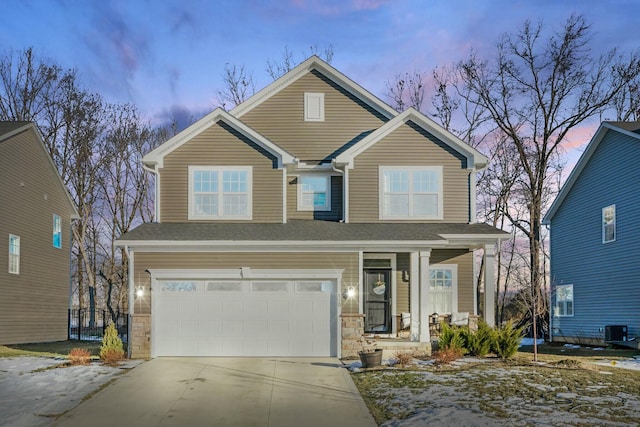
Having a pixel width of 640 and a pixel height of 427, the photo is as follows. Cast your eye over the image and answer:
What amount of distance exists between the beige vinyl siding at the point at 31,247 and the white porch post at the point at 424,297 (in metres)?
13.5

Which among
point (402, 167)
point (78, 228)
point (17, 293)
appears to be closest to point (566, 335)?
point (402, 167)

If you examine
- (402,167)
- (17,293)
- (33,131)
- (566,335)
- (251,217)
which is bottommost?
(566,335)

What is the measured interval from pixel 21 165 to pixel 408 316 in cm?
1421

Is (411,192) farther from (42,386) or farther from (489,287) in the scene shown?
(42,386)

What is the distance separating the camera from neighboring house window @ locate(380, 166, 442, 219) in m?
19.8

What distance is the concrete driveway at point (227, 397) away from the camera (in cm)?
1090

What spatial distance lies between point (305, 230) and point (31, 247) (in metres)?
11.3

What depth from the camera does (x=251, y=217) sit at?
1944 centimetres

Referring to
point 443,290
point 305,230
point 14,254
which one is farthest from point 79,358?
point 443,290

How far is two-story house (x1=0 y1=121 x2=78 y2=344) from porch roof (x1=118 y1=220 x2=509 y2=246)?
6395 mm

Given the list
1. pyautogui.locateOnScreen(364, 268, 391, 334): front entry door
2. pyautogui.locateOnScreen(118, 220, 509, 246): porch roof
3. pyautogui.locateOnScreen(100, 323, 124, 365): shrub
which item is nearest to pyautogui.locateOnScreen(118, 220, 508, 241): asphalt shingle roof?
pyautogui.locateOnScreen(118, 220, 509, 246): porch roof

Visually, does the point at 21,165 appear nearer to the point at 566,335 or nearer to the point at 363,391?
the point at 363,391

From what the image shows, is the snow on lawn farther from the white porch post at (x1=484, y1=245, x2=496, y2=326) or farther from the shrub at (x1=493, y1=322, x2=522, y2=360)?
the white porch post at (x1=484, y1=245, x2=496, y2=326)

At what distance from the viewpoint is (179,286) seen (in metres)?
17.9
